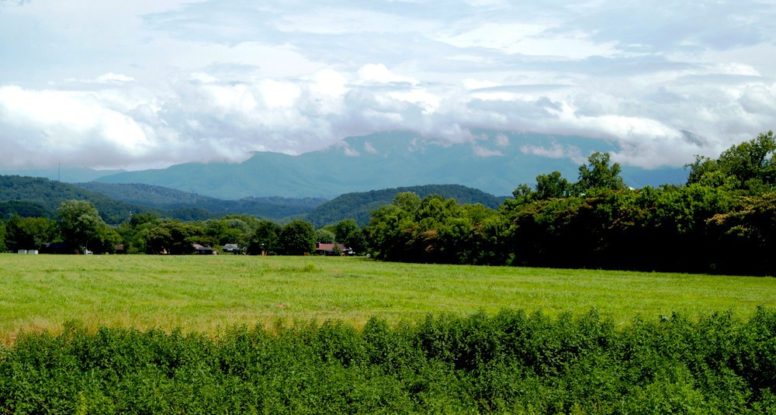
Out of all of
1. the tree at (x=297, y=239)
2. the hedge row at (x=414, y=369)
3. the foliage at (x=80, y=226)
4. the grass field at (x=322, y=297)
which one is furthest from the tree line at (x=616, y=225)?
the foliage at (x=80, y=226)

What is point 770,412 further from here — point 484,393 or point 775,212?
point 775,212

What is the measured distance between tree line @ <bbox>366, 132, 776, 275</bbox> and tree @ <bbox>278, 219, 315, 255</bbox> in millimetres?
46820

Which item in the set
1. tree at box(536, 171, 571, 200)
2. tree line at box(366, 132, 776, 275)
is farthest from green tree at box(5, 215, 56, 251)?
tree at box(536, 171, 571, 200)

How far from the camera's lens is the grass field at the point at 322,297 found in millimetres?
31922

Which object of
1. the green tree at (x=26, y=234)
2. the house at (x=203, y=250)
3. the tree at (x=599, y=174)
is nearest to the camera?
the tree at (x=599, y=174)

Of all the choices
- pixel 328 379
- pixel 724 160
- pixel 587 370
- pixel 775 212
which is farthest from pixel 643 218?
pixel 328 379

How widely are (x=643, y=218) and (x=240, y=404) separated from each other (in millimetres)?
63824

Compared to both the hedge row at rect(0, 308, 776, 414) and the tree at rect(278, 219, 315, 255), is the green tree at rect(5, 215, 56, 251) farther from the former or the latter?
the hedge row at rect(0, 308, 776, 414)

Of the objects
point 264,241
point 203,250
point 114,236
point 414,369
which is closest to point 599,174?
point 264,241

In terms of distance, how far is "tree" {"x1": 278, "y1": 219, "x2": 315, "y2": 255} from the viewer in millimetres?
168750

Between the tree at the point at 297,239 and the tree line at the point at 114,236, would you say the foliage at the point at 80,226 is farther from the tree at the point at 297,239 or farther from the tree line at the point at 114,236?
the tree at the point at 297,239

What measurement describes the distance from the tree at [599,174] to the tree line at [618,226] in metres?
0.16

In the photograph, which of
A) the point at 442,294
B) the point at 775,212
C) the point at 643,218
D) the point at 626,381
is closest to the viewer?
the point at 626,381

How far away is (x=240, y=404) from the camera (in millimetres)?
17031
